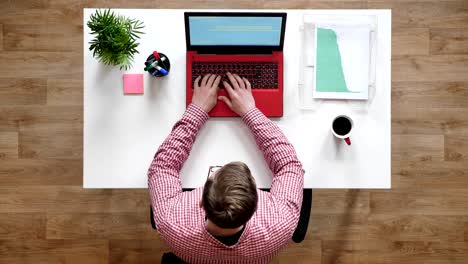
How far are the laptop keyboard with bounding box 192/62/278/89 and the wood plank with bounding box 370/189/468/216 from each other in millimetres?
963

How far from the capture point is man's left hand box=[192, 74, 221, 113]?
1454mm

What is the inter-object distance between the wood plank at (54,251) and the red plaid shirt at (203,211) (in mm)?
930

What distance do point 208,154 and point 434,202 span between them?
1.28 metres

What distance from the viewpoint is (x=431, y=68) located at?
7.06ft

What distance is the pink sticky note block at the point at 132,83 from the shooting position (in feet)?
4.91

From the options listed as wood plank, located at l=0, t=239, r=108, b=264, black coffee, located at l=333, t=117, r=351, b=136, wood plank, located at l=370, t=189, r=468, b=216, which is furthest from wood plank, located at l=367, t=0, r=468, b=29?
wood plank, located at l=0, t=239, r=108, b=264

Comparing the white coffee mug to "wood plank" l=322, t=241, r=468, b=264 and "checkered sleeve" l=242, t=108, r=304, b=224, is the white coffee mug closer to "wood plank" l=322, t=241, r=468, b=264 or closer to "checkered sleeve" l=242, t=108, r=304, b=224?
"checkered sleeve" l=242, t=108, r=304, b=224

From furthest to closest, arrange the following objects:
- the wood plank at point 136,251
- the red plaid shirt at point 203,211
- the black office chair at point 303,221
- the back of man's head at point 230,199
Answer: the wood plank at point 136,251
the black office chair at point 303,221
the red plaid shirt at point 203,211
the back of man's head at point 230,199

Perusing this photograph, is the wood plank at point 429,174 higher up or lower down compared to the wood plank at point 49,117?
lower down

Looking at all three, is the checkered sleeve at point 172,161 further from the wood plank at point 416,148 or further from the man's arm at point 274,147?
the wood plank at point 416,148

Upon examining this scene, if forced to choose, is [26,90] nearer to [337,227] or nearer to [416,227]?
[337,227]

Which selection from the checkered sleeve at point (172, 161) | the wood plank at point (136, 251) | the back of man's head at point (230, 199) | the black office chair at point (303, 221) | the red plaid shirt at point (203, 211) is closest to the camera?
the back of man's head at point (230, 199)

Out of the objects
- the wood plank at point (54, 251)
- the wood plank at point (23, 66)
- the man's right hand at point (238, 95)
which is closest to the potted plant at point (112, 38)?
the man's right hand at point (238, 95)

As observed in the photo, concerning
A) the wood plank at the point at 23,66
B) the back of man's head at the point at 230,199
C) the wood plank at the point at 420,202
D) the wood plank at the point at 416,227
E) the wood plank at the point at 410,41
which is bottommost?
the wood plank at the point at 416,227
